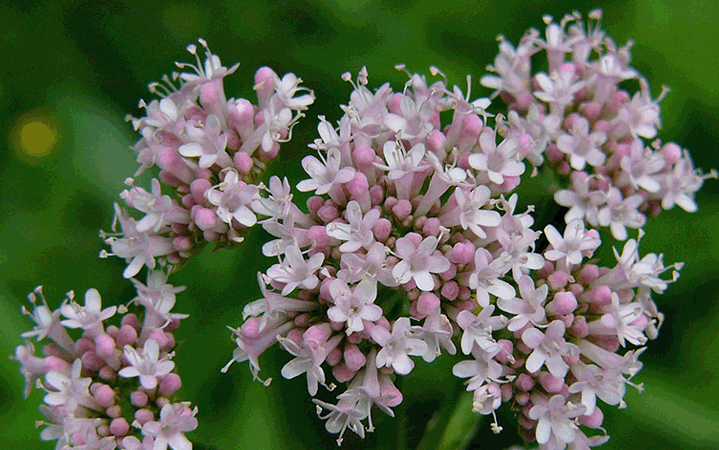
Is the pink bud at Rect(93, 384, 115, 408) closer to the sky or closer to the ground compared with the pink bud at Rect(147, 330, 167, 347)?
closer to the ground

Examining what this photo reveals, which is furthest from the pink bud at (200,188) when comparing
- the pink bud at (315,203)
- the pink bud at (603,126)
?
the pink bud at (603,126)

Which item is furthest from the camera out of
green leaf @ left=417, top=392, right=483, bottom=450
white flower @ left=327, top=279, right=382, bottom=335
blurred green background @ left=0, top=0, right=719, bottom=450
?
blurred green background @ left=0, top=0, right=719, bottom=450

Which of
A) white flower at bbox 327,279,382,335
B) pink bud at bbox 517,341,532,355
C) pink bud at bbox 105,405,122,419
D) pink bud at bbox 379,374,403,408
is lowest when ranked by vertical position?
pink bud at bbox 105,405,122,419

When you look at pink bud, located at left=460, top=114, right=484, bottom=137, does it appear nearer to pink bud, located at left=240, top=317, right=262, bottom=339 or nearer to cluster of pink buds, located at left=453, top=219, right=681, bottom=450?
cluster of pink buds, located at left=453, top=219, right=681, bottom=450

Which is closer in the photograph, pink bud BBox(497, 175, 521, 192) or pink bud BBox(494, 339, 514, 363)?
pink bud BBox(494, 339, 514, 363)

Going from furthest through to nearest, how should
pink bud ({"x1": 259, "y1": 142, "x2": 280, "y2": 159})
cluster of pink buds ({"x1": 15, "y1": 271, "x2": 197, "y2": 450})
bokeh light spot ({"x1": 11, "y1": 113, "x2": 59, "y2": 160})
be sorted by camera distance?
bokeh light spot ({"x1": 11, "y1": 113, "x2": 59, "y2": 160}), pink bud ({"x1": 259, "y1": 142, "x2": 280, "y2": 159}), cluster of pink buds ({"x1": 15, "y1": 271, "x2": 197, "y2": 450})

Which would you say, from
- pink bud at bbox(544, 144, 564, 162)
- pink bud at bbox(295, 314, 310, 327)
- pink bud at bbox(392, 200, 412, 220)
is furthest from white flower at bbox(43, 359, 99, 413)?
pink bud at bbox(544, 144, 564, 162)

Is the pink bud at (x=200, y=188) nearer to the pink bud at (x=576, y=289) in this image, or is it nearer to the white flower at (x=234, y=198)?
the white flower at (x=234, y=198)
